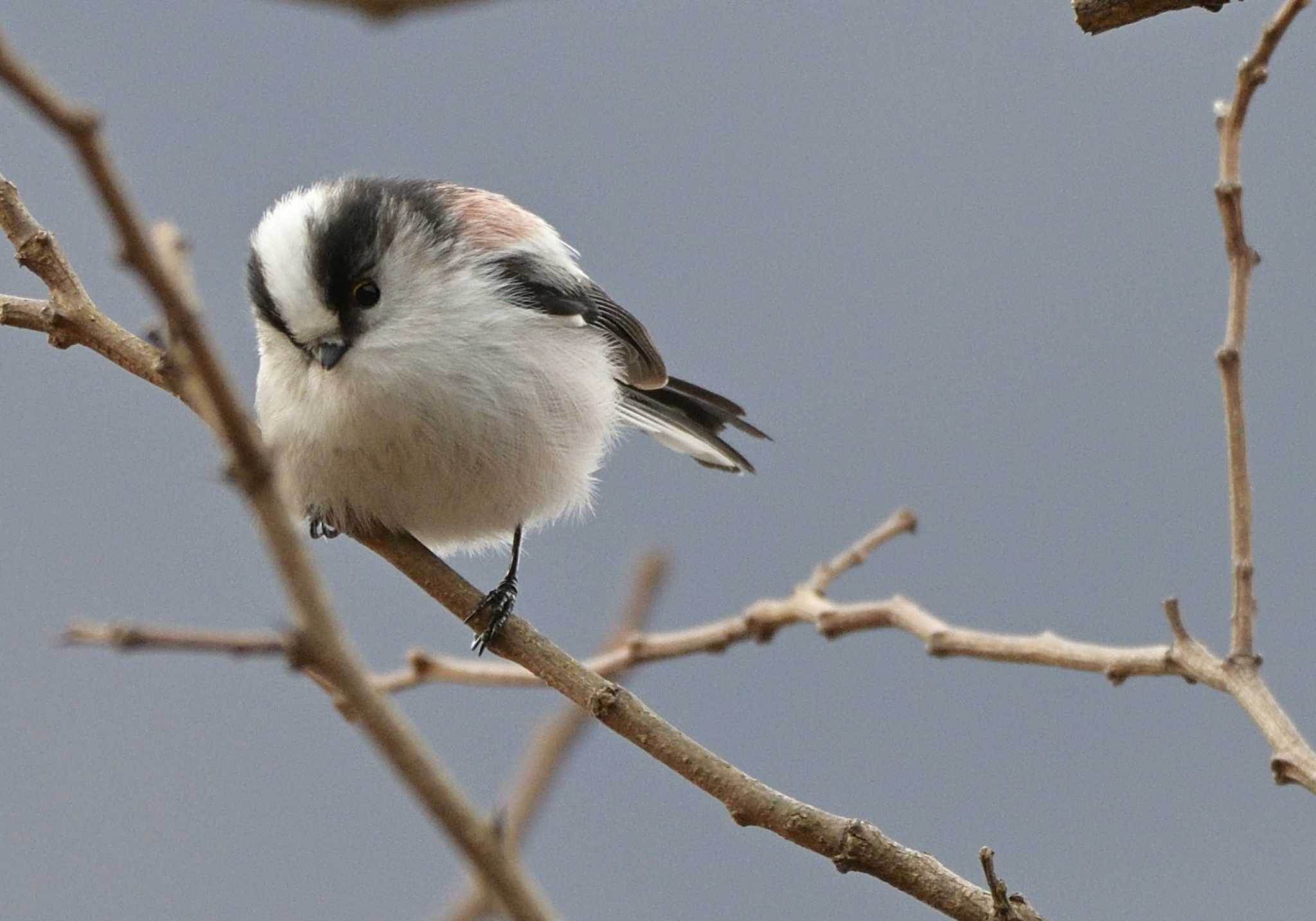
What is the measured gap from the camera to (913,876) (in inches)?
43.6

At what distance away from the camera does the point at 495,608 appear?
1855 mm

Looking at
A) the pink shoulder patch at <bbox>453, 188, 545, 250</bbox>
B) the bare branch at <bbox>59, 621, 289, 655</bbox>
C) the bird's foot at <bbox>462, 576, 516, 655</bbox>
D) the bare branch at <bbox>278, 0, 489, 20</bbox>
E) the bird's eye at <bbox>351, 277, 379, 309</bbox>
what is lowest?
the bare branch at <bbox>59, 621, 289, 655</bbox>

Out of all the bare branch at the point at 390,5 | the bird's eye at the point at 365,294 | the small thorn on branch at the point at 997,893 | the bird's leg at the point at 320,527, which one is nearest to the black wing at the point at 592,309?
the bird's eye at the point at 365,294

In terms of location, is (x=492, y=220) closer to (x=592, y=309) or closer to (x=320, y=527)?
(x=592, y=309)

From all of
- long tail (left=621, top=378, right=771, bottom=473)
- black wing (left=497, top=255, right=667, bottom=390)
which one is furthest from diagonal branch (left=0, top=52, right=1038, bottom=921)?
long tail (left=621, top=378, right=771, bottom=473)

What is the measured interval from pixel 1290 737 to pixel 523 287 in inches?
55.8

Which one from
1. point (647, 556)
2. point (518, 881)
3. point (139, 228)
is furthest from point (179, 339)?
point (647, 556)

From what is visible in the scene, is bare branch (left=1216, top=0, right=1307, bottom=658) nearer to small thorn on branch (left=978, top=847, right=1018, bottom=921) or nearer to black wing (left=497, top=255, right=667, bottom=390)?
small thorn on branch (left=978, top=847, right=1018, bottom=921)

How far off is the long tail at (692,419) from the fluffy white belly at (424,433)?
1.38ft

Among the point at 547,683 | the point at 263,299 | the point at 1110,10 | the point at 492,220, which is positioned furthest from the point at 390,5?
the point at 492,220

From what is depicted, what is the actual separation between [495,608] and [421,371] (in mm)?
380

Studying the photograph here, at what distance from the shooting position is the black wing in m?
2.27

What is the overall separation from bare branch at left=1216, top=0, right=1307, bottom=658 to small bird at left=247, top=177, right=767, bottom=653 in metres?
0.89

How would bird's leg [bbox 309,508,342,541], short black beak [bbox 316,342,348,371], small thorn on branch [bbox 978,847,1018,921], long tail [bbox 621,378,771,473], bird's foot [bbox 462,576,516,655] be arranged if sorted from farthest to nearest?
1. long tail [bbox 621,378,771,473]
2. bird's leg [bbox 309,508,342,541]
3. short black beak [bbox 316,342,348,371]
4. bird's foot [bbox 462,576,516,655]
5. small thorn on branch [bbox 978,847,1018,921]
